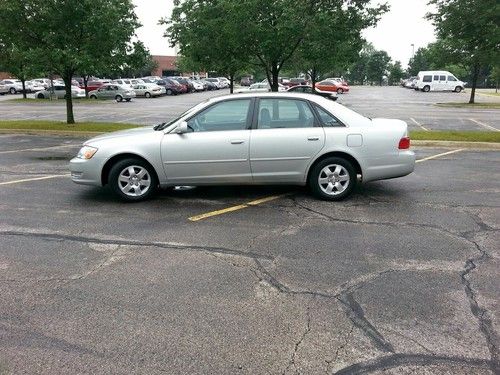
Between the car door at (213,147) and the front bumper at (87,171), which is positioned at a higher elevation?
the car door at (213,147)

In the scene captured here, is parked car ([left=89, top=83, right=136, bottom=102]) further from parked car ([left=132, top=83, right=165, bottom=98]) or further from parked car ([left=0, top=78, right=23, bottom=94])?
parked car ([left=0, top=78, right=23, bottom=94])

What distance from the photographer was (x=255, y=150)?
631 cm

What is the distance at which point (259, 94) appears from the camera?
656cm

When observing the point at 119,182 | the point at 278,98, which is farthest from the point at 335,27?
the point at 119,182

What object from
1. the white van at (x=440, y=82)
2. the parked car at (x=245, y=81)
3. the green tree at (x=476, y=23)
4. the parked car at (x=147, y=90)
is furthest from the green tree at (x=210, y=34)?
the parked car at (x=245, y=81)

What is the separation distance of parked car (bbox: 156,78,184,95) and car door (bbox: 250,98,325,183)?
42561mm

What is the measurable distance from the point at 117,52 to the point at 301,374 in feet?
50.1

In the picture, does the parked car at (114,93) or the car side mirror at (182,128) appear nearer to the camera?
the car side mirror at (182,128)

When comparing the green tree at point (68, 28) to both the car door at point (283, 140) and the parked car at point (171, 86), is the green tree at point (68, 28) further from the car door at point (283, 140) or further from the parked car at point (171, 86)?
the parked car at point (171, 86)

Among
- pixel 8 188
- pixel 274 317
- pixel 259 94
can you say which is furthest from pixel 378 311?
pixel 8 188

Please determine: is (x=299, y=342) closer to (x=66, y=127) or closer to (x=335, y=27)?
(x=335, y=27)

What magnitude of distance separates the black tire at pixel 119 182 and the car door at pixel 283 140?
1.51 metres

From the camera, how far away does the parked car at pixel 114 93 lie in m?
38.0

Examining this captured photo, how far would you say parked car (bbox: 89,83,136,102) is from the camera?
38031mm
